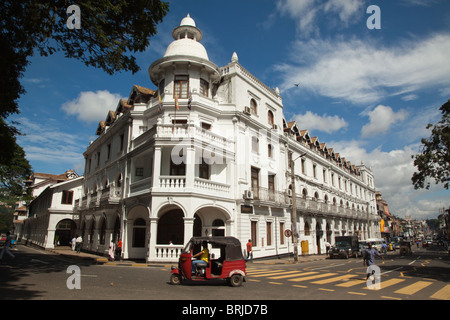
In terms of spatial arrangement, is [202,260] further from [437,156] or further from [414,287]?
[437,156]

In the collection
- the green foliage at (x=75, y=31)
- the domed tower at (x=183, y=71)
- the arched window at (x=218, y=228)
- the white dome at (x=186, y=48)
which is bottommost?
the arched window at (x=218, y=228)

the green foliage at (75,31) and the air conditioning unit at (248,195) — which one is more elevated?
the green foliage at (75,31)

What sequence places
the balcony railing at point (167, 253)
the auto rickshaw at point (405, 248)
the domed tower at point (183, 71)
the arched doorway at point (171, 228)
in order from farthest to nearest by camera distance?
the auto rickshaw at point (405, 248) < the domed tower at point (183, 71) < the arched doorway at point (171, 228) < the balcony railing at point (167, 253)

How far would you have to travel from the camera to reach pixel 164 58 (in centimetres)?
2159

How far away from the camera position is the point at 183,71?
22.0 meters

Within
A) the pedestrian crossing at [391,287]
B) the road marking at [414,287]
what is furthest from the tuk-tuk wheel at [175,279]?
the road marking at [414,287]

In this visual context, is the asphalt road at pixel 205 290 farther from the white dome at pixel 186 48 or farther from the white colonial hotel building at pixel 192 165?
the white dome at pixel 186 48

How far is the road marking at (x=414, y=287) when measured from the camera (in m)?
9.39

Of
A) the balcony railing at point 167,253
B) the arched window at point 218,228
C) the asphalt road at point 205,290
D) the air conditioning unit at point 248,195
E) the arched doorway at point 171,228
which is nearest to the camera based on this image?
the asphalt road at point 205,290

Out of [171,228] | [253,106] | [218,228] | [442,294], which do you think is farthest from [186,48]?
[442,294]

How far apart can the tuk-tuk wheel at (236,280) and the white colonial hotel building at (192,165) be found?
7.62m

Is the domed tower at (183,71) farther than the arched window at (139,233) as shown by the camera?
Yes

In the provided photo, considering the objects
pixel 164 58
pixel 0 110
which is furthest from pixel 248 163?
pixel 0 110
